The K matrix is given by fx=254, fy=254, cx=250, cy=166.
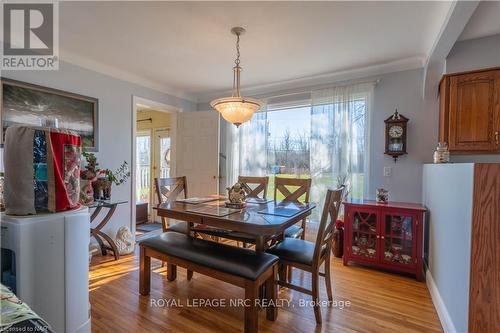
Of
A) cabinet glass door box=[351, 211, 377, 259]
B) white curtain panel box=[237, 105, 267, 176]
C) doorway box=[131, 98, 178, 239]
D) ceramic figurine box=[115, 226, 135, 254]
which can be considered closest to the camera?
cabinet glass door box=[351, 211, 377, 259]

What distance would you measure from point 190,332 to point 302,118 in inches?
119

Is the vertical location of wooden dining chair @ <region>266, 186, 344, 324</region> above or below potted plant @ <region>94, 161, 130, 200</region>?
below

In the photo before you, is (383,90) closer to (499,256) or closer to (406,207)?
(406,207)

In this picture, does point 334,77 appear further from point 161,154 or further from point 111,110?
point 161,154

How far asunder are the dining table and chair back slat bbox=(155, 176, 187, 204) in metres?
0.43

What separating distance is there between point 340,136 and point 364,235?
1291 mm

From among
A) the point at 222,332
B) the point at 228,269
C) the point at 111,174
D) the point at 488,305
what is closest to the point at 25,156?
the point at 228,269

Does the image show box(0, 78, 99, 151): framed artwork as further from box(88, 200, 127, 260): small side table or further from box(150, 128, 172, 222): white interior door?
box(150, 128, 172, 222): white interior door

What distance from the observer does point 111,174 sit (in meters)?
3.15

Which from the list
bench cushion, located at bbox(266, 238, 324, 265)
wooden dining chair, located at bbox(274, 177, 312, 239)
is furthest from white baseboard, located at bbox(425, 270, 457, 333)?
wooden dining chair, located at bbox(274, 177, 312, 239)

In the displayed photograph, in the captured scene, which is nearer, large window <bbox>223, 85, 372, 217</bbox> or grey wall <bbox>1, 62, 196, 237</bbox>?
grey wall <bbox>1, 62, 196, 237</bbox>

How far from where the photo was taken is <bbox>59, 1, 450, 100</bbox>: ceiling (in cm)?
201

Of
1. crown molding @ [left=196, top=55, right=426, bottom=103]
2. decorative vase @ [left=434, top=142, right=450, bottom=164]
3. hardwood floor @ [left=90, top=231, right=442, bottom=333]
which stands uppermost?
crown molding @ [left=196, top=55, right=426, bottom=103]

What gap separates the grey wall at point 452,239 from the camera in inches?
58.6
